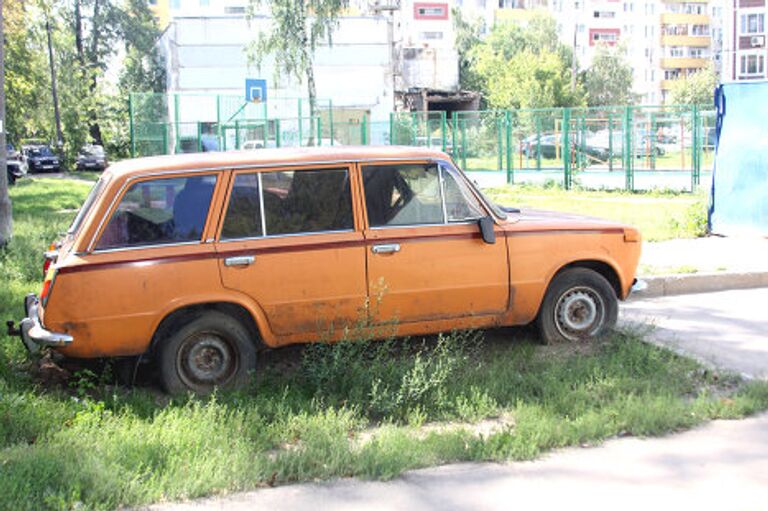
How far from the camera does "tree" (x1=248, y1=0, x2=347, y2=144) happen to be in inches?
1672

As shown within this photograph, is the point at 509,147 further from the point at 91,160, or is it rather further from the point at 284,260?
the point at 91,160

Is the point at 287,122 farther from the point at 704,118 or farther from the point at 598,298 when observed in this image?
the point at 598,298

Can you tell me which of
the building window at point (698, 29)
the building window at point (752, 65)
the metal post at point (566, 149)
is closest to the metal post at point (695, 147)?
the metal post at point (566, 149)

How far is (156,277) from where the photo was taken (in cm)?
588

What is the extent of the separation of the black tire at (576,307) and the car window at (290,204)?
1.79m

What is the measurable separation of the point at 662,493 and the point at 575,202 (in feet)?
55.4

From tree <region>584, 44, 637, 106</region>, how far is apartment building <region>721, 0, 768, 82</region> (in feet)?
44.4

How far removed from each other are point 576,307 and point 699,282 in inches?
133

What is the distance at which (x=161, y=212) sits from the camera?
6.09 metres

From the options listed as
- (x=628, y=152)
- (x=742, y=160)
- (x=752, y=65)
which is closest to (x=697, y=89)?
(x=752, y=65)

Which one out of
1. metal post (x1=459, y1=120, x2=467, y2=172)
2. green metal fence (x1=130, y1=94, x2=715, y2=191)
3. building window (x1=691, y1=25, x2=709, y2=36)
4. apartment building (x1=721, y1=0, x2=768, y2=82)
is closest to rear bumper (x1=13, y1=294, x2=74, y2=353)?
green metal fence (x1=130, y1=94, x2=715, y2=191)

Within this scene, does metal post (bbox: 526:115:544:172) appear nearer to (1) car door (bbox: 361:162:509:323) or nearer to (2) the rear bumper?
(1) car door (bbox: 361:162:509:323)

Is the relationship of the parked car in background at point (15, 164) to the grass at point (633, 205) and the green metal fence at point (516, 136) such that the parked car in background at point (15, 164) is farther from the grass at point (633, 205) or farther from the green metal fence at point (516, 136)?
the grass at point (633, 205)

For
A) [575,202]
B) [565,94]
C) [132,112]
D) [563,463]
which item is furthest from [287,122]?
[565,94]
